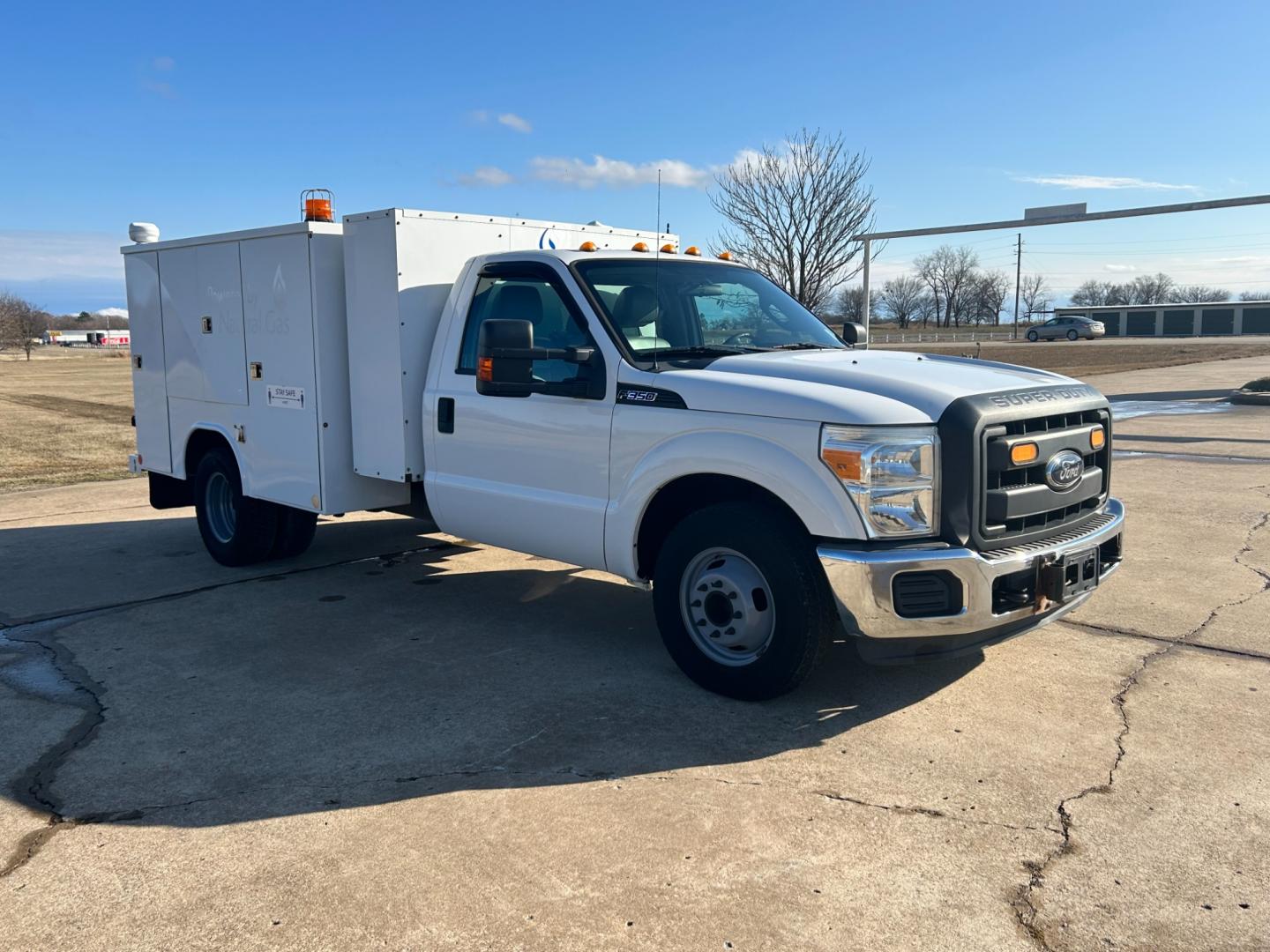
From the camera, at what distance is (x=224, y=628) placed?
20.5 feet

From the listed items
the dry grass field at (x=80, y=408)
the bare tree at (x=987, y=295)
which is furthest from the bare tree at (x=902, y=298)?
the dry grass field at (x=80, y=408)

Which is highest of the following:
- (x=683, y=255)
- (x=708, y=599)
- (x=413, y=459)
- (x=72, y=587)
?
(x=683, y=255)

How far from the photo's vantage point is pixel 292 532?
7828mm

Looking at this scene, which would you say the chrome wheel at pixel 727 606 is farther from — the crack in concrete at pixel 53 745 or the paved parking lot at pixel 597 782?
the crack in concrete at pixel 53 745

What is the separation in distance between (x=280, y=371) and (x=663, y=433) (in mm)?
3165

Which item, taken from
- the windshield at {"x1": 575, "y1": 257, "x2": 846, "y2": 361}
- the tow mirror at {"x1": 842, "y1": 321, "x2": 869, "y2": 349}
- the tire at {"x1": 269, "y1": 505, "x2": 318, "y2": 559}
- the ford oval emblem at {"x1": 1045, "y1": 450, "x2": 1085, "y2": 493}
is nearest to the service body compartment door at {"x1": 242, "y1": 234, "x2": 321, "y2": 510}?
the tire at {"x1": 269, "y1": 505, "x2": 318, "y2": 559}

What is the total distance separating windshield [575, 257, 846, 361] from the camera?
209 inches

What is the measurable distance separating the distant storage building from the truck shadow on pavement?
3035 inches

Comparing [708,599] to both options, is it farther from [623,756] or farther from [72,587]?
[72,587]

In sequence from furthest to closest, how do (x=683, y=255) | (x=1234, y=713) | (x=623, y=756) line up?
(x=683, y=255)
(x=1234, y=713)
(x=623, y=756)

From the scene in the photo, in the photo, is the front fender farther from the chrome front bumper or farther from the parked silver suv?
the parked silver suv

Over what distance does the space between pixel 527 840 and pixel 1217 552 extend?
6082 mm

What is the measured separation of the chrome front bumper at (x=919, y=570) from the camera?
418cm

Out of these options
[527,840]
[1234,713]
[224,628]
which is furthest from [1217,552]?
[224,628]
